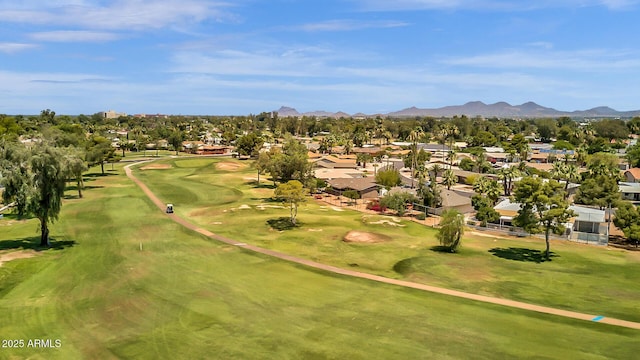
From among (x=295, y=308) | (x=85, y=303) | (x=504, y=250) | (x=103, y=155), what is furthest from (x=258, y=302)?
(x=103, y=155)

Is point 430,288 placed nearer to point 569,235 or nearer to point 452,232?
point 452,232

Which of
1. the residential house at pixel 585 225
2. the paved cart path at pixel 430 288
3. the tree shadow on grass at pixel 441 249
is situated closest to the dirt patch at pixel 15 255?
the paved cart path at pixel 430 288

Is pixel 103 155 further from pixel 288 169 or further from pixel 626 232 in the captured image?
pixel 626 232

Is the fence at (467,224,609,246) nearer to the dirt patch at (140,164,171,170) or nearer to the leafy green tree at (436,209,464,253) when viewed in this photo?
the leafy green tree at (436,209,464,253)

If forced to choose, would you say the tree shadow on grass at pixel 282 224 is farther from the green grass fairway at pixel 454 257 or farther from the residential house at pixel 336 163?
the residential house at pixel 336 163

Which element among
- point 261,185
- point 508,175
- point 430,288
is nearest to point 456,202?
point 508,175

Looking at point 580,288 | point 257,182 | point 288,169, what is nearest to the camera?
point 580,288
